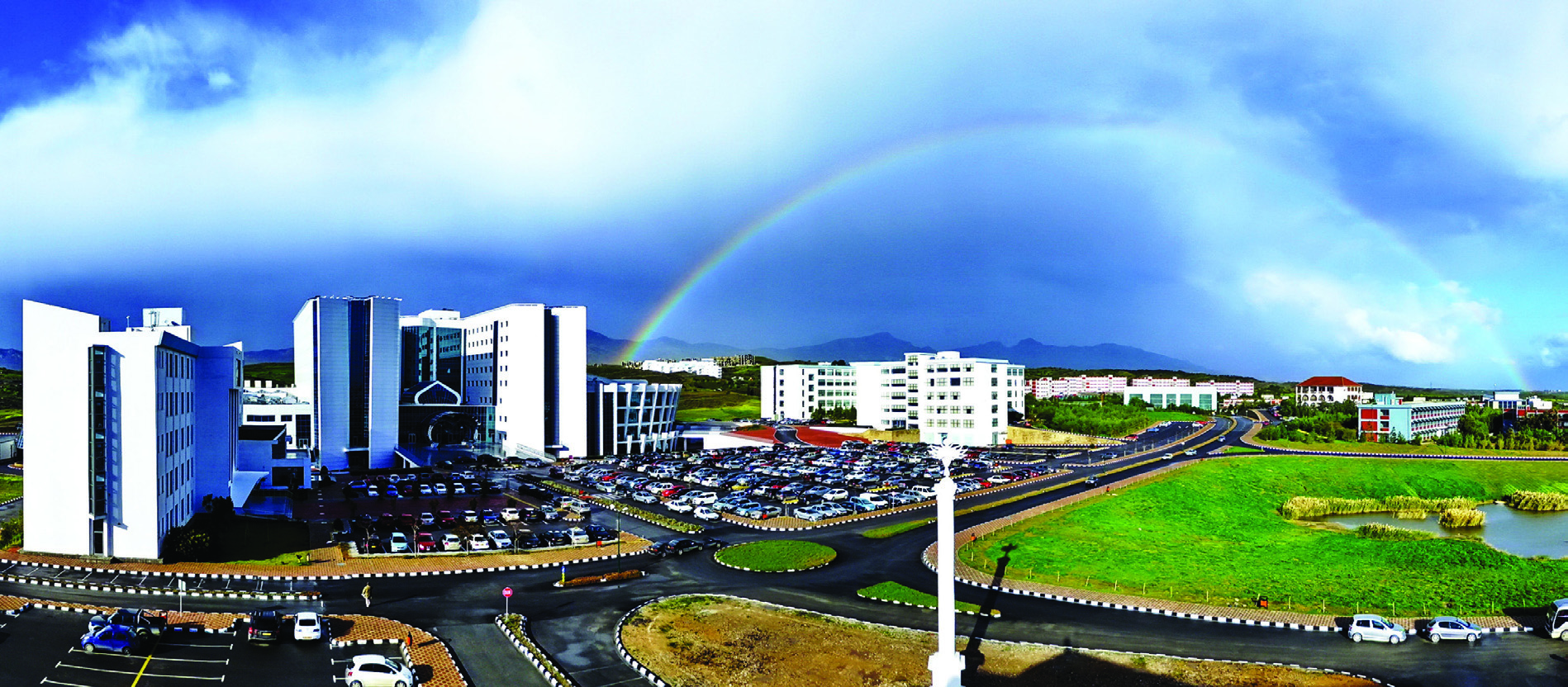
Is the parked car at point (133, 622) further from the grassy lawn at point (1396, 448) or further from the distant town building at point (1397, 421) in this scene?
the distant town building at point (1397, 421)

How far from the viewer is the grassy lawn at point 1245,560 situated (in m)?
34.7

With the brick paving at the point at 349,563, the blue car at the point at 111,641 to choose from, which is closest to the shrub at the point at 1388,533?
the brick paving at the point at 349,563

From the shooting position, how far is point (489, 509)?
58.3 metres

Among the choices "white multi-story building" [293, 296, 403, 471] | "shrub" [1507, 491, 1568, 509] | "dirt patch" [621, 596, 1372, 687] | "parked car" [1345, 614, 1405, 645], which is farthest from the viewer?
"white multi-story building" [293, 296, 403, 471]

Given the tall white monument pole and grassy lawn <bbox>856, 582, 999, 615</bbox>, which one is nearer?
the tall white monument pole

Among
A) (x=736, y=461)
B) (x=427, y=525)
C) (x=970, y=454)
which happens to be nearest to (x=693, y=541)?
(x=427, y=525)

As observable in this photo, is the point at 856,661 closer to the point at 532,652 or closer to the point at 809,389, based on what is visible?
the point at 532,652

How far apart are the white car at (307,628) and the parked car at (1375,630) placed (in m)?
33.5

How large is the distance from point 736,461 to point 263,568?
55.2m

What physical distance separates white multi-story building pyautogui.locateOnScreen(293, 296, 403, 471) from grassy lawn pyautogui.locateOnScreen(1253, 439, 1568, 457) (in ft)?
315

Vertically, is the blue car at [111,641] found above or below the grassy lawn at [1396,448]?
above

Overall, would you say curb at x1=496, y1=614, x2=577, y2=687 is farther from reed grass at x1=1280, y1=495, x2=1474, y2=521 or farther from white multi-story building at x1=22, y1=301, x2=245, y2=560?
reed grass at x1=1280, y1=495, x2=1474, y2=521

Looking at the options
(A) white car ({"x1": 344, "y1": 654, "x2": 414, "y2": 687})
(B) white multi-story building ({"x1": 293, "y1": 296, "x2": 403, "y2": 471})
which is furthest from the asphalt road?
(B) white multi-story building ({"x1": 293, "y1": 296, "x2": 403, "y2": 471})

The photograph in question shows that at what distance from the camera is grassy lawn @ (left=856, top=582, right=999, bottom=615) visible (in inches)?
1315
